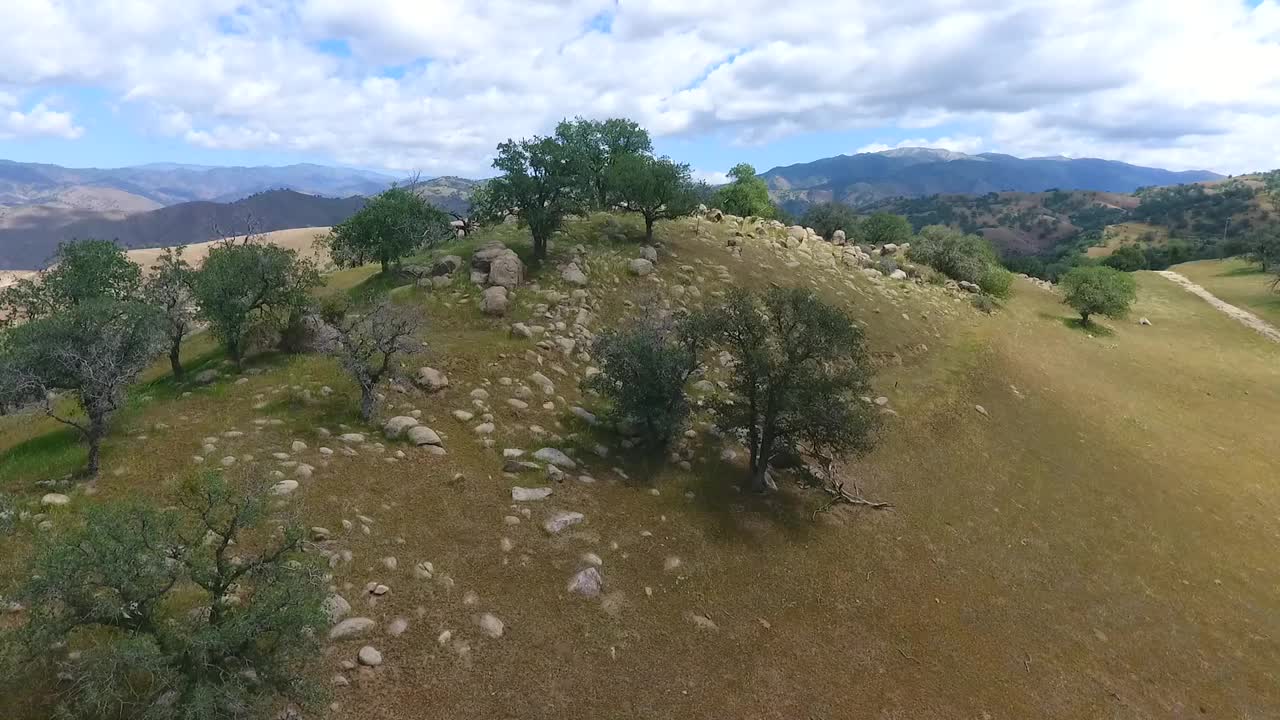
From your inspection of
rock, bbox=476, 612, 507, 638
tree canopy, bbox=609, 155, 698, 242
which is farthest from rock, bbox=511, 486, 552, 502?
tree canopy, bbox=609, 155, 698, 242

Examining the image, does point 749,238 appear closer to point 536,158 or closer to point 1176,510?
point 536,158

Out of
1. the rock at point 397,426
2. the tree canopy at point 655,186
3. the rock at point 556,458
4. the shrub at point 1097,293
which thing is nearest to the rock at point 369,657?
the rock at point 556,458

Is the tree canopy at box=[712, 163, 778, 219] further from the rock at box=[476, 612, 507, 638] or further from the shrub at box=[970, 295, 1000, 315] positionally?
the rock at box=[476, 612, 507, 638]

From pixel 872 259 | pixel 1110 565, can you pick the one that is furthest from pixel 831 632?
pixel 872 259

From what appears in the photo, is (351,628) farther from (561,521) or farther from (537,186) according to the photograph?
(537,186)

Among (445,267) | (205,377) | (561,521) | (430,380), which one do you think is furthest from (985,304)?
(205,377)

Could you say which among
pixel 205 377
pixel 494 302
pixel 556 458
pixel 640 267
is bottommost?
pixel 556 458

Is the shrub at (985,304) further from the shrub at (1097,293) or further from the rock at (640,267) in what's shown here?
the rock at (640,267)
